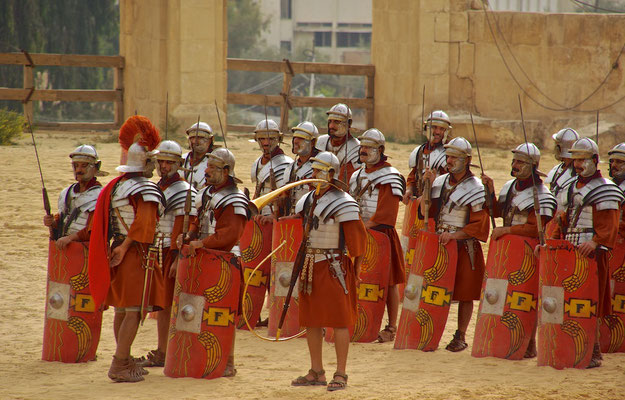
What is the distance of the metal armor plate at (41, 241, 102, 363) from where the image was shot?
7.49m

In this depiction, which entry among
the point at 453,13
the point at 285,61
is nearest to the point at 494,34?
the point at 453,13

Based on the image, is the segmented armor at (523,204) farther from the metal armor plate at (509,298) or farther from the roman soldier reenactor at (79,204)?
the roman soldier reenactor at (79,204)

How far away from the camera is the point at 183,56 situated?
20031 mm

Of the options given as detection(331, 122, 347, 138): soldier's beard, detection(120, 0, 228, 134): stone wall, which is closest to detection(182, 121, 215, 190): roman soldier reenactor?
detection(331, 122, 347, 138): soldier's beard

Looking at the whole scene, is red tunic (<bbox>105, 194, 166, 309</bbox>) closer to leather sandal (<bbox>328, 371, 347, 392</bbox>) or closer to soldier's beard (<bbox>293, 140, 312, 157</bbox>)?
leather sandal (<bbox>328, 371, 347, 392</bbox>)

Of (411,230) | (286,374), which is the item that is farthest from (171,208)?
(411,230)

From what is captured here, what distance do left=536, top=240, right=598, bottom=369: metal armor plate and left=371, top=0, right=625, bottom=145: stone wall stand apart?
1289cm

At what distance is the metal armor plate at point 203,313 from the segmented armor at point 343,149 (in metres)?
2.67

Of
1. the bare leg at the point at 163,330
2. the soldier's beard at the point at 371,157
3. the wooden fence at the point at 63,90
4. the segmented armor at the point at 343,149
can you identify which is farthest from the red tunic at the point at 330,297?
the wooden fence at the point at 63,90

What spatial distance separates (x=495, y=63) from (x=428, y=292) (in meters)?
13.5

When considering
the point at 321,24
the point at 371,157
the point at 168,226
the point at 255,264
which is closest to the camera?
the point at 168,226

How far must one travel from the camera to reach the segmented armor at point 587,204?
749 centimetres

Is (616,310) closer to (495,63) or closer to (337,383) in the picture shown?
(337,383)

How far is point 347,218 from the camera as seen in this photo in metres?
6.96
